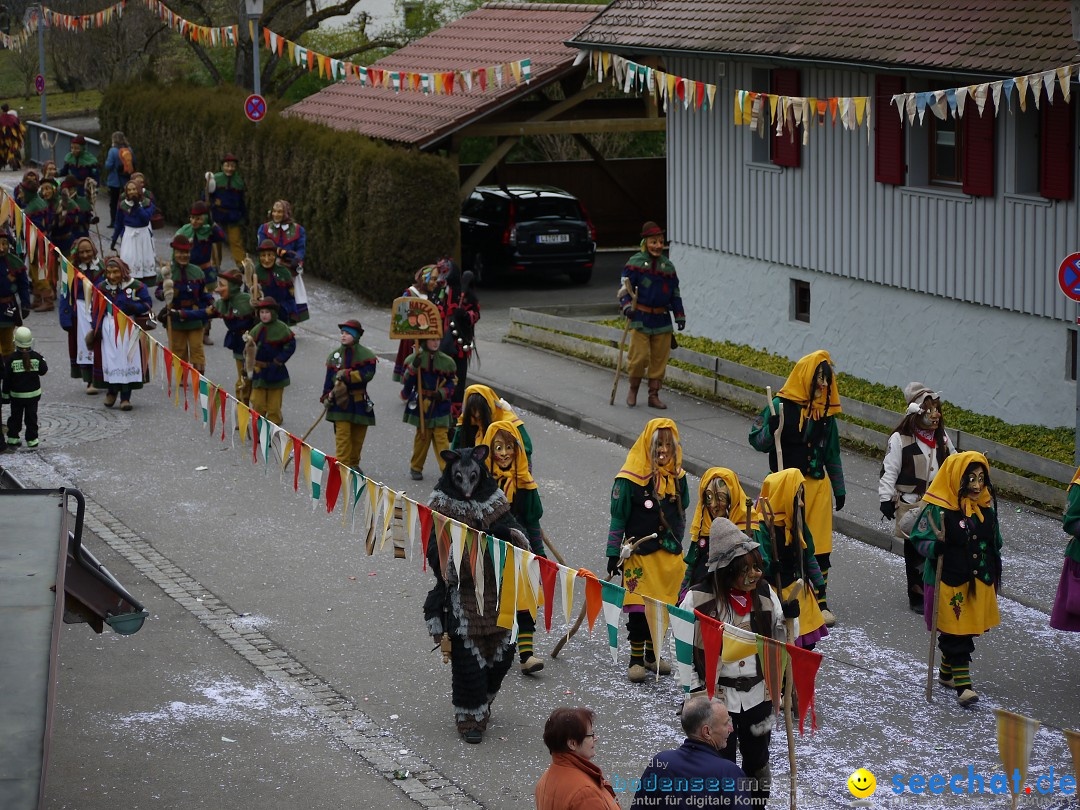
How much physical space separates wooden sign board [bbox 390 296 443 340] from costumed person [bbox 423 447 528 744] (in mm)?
5378

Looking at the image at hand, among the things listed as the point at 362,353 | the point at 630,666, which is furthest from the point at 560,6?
the point at 630,666

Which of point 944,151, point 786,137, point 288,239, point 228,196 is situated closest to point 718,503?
point 944,151

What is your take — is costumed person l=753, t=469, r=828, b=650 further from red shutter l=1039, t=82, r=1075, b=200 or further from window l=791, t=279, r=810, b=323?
window l=791, t=279, r=810, b=323

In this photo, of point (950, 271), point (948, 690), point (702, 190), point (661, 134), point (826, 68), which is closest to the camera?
point (948, 690)

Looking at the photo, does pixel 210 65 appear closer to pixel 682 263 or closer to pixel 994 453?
pixel 682 263

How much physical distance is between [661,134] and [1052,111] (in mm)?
19130

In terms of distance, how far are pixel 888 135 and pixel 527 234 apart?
857cm

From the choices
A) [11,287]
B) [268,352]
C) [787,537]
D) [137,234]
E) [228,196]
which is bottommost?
[787,537]

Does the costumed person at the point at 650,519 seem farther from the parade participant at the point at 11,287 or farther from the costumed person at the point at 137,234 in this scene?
the costumed person at the point at 137,234

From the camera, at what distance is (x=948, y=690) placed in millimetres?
10273

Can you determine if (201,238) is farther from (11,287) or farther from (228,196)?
(228,196)

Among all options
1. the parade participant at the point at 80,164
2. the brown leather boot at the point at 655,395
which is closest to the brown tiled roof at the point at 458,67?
the parade participant at the point at 80,164

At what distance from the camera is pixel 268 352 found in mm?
15961

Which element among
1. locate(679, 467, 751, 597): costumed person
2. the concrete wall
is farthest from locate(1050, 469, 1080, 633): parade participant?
the concrete wall
